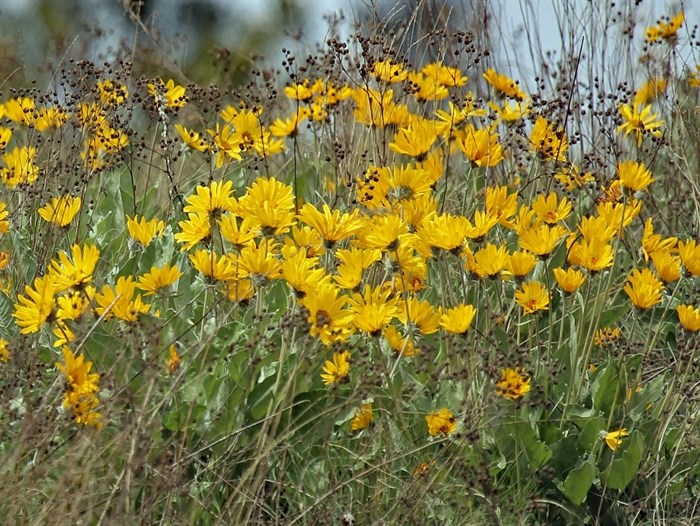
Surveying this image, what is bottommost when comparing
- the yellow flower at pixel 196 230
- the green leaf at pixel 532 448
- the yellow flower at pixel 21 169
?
the green leaf at pixel 532 448

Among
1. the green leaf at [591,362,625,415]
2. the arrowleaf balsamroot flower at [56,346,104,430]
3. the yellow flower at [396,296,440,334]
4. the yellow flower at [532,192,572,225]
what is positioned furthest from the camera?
the yellow flower at [532,192,572,225]

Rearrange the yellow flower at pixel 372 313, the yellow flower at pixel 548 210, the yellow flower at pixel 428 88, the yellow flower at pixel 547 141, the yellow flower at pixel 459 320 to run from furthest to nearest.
Result: the yellow flower at pixel 428 88, the yellow flower at pixel 547 141, the yellow flower at pixel 548 210, the yellow flower at pixel 459 320, the yellow flower at pixel 372 313

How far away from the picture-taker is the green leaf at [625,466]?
9.55ft

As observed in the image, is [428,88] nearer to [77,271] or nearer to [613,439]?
[613,439]

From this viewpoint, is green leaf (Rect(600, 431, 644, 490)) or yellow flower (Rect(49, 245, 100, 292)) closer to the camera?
yellow flower (Rect(49, 245, 100, 292))

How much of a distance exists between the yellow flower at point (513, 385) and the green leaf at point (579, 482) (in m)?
0.34

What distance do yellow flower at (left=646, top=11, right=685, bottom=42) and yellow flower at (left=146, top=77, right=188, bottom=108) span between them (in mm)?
1920

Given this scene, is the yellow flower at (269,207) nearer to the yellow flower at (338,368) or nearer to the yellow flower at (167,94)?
the yellow flower at (338,368)

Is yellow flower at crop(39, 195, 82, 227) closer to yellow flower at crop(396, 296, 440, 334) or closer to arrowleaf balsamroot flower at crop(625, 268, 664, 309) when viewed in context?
yellow flower at crop(396, 296, 440, 334)

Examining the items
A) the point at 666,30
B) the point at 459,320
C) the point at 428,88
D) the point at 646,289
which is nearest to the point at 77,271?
the point at 459,320

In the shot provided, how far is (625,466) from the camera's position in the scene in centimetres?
294

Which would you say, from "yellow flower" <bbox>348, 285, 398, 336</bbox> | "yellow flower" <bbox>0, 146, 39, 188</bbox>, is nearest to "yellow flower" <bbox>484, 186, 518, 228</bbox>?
"yellow flower" <bbox>348, 285, 398, 336</bbox>

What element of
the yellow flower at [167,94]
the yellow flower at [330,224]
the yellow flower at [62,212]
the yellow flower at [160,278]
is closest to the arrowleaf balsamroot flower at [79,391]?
the yellow flower at [160,278]

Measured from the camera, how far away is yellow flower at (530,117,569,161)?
11.4ft
